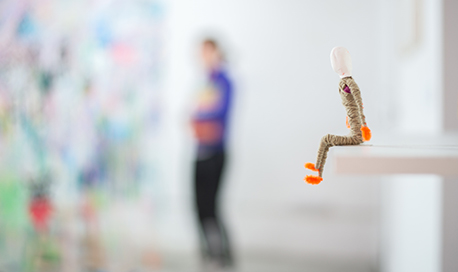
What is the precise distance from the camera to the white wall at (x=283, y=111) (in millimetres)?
2934

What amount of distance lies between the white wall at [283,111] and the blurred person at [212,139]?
1.38 feet

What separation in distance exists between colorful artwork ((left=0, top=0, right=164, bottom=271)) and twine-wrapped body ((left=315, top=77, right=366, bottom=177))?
7.35 feet

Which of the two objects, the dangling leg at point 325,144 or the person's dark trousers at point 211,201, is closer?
the dangling leg at point 325,144

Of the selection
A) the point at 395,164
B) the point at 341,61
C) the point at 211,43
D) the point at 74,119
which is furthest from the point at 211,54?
the point at 395,164

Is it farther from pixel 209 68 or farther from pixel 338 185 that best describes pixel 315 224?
pixel 209 68

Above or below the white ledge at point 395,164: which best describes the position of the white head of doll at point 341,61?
above

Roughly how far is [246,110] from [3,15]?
1638mm

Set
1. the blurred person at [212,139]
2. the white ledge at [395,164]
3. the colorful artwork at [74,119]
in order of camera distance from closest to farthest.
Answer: the white ledge at [395,164]
the blurred person at [212,139]
the colorful artwork at [74,119]

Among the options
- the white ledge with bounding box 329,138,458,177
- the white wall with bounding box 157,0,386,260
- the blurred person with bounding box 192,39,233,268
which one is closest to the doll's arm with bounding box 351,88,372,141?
the white ledge with bounding box 329,138,458,177

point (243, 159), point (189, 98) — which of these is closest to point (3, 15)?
point (189, 98)

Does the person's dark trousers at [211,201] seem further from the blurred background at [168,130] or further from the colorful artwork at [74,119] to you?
the colorful artwork at [74,119]

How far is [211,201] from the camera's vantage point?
8.82ft

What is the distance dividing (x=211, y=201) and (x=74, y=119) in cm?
107

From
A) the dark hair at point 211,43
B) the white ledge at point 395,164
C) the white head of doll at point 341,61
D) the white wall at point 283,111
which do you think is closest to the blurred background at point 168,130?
the white wall at point 283,111
